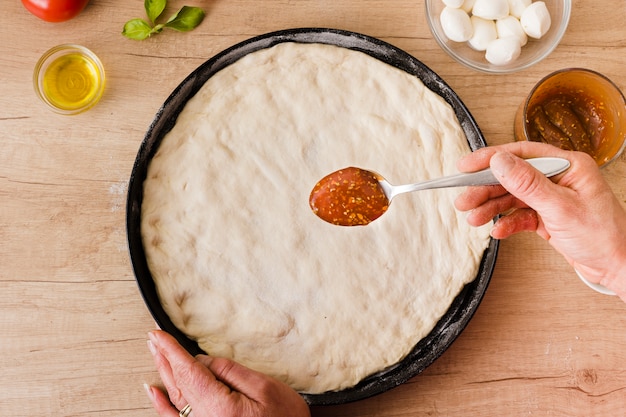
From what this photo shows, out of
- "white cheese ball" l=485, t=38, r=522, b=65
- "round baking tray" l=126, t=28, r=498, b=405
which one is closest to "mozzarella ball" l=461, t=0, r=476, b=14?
"white cheese ball" l=485, t=38, r=522, b=65

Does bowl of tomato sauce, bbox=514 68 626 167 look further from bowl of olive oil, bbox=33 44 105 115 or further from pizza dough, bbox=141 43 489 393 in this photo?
bowl of olive oil, bbox=33 44 105 115

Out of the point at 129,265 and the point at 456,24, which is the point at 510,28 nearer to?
the point at 456,24

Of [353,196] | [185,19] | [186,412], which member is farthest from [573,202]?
[185,19]

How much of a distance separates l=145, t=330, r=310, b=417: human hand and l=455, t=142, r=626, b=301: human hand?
63 centimetres

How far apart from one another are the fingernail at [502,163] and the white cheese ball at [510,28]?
52 cm

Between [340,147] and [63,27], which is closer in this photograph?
[340,147]

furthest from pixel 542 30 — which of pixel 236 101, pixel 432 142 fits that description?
pixel 236 101

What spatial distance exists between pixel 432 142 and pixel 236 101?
50 centimetres

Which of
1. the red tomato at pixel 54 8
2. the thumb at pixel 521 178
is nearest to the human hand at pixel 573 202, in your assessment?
the thumb at pixel 521 178

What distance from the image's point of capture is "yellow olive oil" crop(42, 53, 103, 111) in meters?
1.42

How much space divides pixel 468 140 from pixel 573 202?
357 millimetres

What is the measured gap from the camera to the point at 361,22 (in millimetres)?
1502

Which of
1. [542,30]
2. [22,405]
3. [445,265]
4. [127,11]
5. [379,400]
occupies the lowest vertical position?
[22,405]

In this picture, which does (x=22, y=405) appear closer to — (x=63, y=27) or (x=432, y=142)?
(x=63, y=27)
